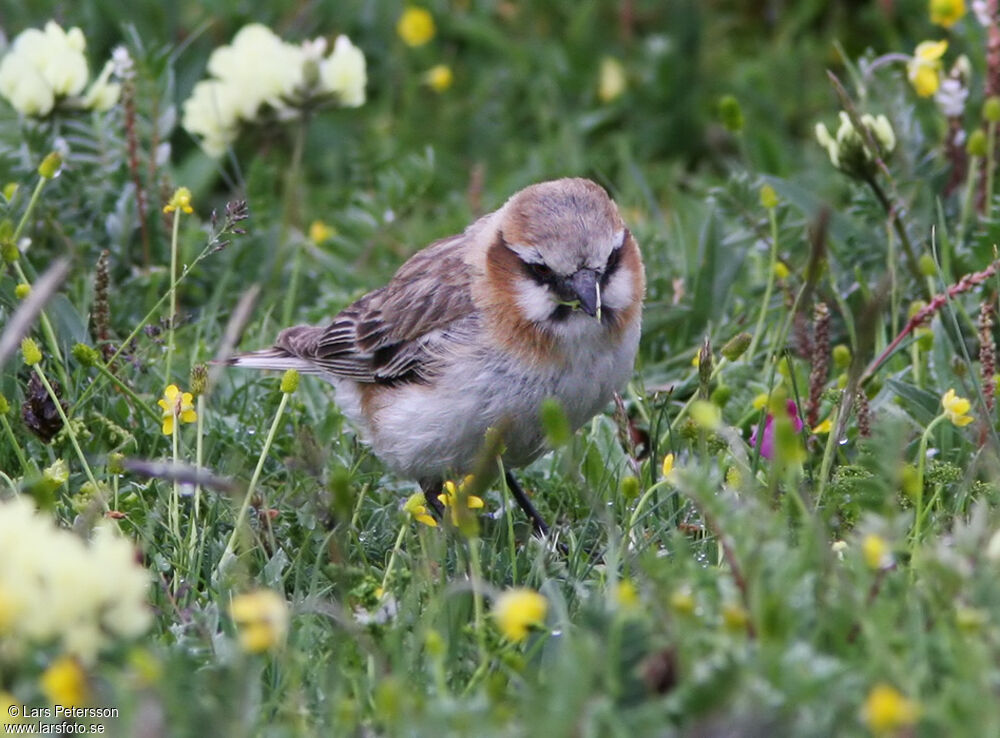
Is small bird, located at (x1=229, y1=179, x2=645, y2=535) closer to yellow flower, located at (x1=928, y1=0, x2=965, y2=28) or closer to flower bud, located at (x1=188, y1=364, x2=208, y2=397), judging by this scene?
flower bud, located at (x1=188, y1=364, x2=208, y2=397)

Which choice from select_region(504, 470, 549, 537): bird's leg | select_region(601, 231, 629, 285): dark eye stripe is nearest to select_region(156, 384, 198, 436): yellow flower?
select_region(504, 470, 549, 537): bird's leg

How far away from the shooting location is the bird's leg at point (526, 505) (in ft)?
15.2

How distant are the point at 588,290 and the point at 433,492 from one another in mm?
1037

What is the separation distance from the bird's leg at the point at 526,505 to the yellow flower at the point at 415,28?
12.7ft

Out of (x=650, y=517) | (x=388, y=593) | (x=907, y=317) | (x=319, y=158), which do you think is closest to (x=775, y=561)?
(x=388, y=593)

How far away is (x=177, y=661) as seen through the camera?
266 cm

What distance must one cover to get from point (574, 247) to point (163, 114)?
2.53 meters

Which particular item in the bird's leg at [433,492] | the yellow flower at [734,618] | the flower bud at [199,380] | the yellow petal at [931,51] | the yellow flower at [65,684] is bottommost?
the bird's leg at [433,492]

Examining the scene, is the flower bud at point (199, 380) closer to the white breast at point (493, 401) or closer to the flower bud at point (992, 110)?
the white breast at point (493, 401)

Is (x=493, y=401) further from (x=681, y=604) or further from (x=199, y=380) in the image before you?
(x=681, y=604)

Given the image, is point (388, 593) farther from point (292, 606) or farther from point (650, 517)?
point (650, 517)

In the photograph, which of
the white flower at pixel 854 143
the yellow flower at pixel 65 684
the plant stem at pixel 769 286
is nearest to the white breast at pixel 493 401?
the plant stem at pixel 769 286

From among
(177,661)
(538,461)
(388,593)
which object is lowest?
(538,461)

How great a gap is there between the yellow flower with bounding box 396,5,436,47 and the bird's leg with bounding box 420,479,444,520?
3840 millimetres
